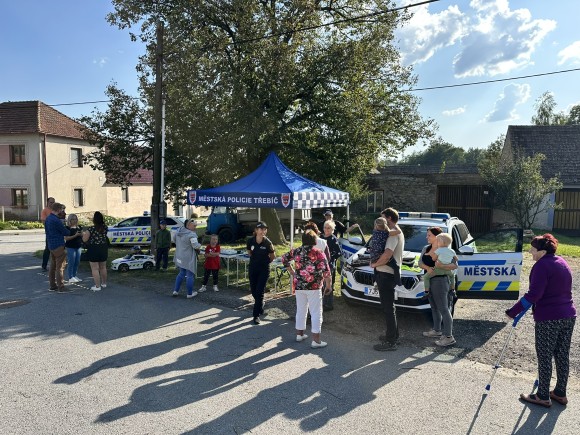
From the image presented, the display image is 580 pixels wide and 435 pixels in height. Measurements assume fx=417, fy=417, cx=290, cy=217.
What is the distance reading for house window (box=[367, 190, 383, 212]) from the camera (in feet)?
80.8

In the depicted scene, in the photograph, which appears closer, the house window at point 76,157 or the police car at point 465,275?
the police car at point 465,275

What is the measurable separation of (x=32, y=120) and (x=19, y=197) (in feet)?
17.6

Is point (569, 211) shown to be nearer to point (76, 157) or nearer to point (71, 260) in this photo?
point (71, 260)

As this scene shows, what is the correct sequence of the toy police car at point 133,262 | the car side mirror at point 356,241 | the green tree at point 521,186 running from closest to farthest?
the car side mirror at point 356,241, the toy police car at point 133,262, the green tree at point 521,186

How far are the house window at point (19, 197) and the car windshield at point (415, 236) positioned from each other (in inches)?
1126

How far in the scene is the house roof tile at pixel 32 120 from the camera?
92.4ft

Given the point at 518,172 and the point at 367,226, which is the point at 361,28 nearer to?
the point at 518,172

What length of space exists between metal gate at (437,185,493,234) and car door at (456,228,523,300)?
52.3 ft

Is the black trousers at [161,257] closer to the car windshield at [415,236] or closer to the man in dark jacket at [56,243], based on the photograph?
the man in dark jacket at [56,243]

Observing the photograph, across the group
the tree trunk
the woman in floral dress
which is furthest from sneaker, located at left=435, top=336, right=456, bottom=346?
the tree trunk

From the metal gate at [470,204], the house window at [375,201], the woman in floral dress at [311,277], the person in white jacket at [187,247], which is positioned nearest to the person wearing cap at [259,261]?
the woman in floral dress at [311,277]

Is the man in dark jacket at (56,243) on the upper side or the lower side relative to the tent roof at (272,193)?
lower

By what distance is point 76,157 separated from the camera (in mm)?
31000

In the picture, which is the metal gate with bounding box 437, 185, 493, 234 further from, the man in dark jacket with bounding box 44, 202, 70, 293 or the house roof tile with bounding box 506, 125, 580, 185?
the man in dark jacket with bounding box 44, 202, 70, 293
